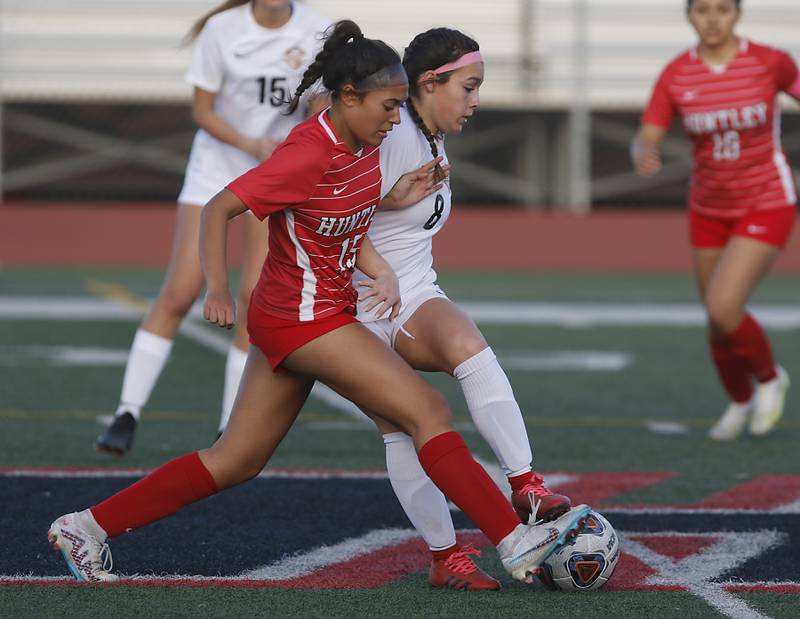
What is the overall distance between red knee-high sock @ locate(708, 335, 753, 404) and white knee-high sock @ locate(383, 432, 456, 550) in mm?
3460

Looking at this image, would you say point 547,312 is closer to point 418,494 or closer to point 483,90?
point 483,90

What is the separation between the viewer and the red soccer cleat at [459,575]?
422cm

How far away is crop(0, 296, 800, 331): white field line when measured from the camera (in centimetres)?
1277

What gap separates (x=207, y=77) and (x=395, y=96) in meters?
2.78

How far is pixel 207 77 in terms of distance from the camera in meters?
6.75

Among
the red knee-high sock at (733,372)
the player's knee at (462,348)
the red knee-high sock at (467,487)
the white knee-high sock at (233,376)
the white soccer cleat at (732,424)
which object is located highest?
the player's knee at (462,348)

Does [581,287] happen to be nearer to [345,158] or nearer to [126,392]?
[126,392]

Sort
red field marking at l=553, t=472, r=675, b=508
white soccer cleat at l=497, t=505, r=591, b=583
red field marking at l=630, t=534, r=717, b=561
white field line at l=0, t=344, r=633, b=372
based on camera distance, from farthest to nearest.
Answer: white field line at l=0, t=344, r=633, b=372 → red field marking at l=553, t=472, r=675, b=508 → red field marking at l=630, t=534, r=717, b=561 → white soccer cleat at l=497, t=505, r=591, b=583

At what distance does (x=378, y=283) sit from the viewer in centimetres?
443

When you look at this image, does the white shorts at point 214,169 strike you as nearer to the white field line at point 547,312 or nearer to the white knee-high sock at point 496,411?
the white knee-high sock at point 496,411

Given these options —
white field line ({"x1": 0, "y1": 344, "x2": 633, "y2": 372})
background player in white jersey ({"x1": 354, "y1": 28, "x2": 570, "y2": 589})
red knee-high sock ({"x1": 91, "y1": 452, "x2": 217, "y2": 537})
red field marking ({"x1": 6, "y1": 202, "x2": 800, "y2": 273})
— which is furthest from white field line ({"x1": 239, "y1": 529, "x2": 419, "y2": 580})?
red field marking ({"x1": 6, "y1": 202, "x2": 800, "y2": 273})

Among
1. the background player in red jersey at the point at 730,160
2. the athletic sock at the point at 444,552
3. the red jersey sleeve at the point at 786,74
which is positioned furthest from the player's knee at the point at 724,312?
the athletic sock at the point at 444,552

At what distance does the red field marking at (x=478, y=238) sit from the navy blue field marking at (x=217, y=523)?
12.6 m

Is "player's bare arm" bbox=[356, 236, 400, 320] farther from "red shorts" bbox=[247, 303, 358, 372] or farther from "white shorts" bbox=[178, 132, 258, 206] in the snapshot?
"white shorts" bbox=[178, 132, 258, 206]
